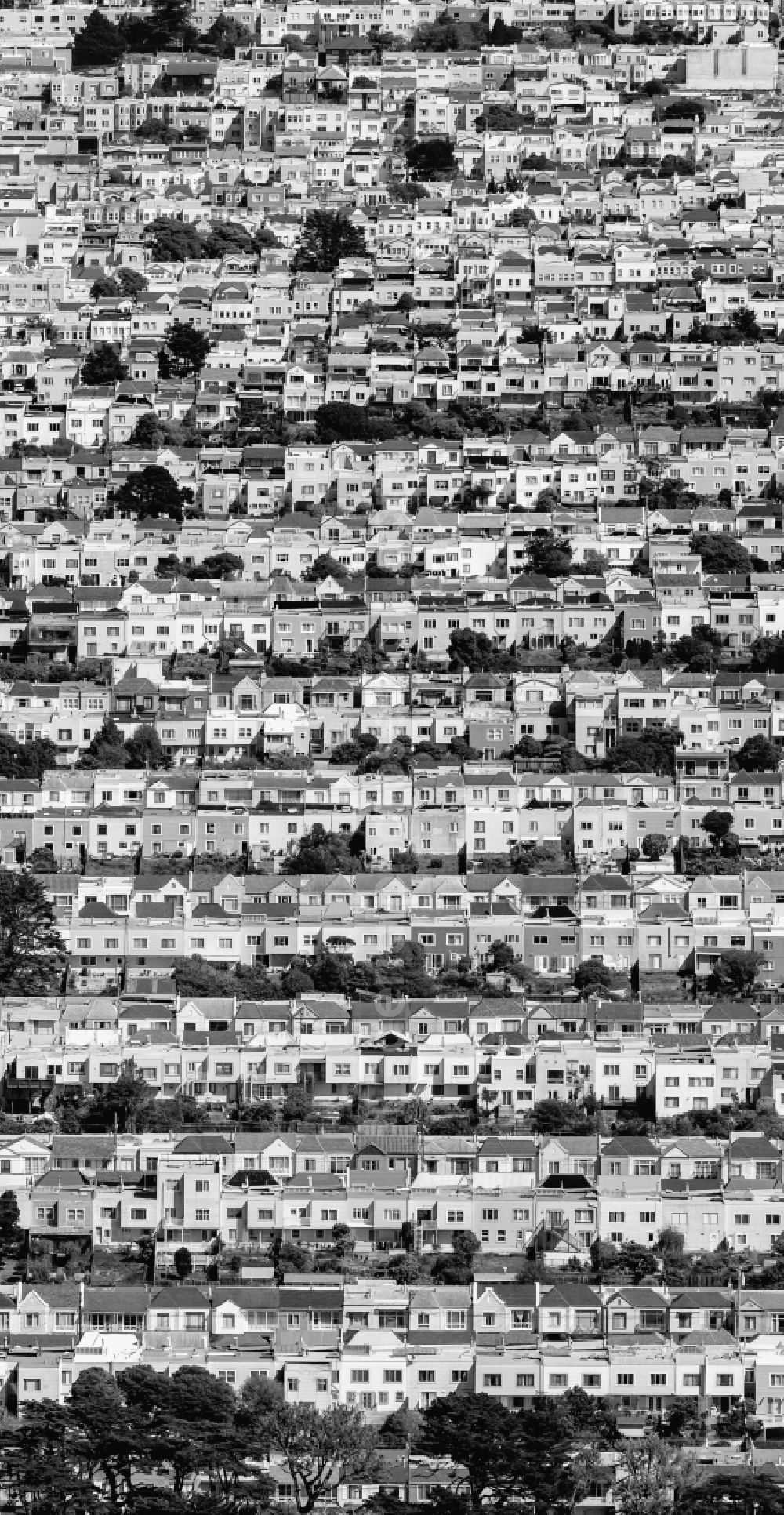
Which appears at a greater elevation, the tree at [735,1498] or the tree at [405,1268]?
the tree at [405,1268]

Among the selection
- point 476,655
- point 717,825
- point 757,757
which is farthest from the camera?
point 476,655

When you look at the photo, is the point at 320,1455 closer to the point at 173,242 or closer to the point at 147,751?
the point at 147,751

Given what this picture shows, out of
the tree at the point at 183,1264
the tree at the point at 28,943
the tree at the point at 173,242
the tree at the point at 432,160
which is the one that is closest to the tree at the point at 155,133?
the tree at the point at 432,160

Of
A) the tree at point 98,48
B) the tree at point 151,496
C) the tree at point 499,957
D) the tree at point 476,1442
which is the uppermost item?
the tree at point 98,48

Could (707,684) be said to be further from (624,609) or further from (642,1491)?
(642,1491)

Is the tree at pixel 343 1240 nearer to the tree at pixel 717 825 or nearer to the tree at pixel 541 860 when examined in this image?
the tree at pixel 541 860

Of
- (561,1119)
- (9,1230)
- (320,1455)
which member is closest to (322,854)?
(561,1119)
